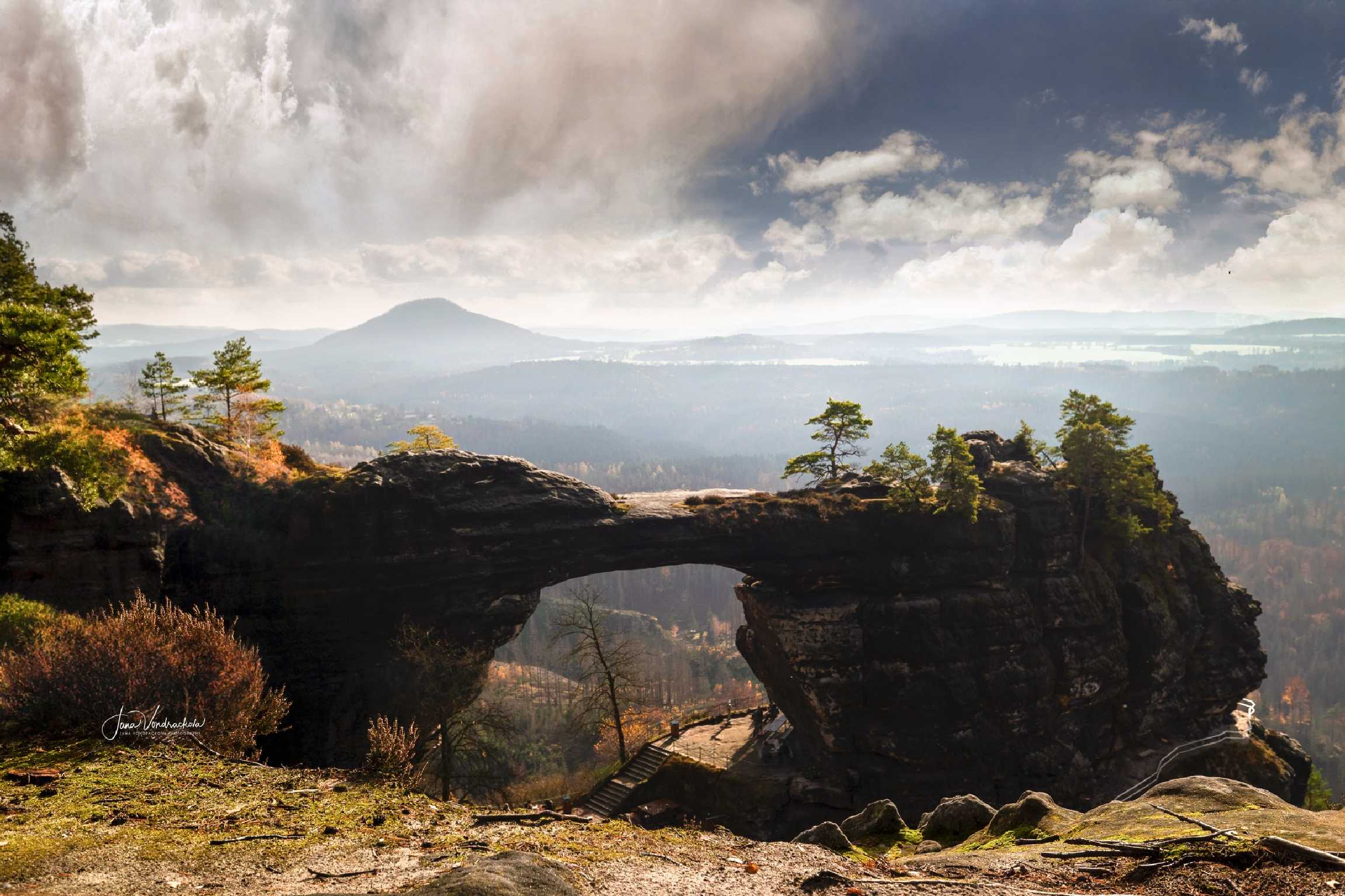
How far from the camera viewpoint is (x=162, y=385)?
39.6 m

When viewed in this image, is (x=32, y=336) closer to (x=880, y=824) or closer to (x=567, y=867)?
(x=567, y=867)

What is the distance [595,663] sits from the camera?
40438mm

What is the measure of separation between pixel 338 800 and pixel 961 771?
3468cm

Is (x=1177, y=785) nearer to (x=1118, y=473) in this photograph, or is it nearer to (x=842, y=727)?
(x=842, y=727)

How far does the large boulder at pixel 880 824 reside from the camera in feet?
56.9

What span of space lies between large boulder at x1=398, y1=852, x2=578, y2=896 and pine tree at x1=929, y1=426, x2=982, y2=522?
112 ft

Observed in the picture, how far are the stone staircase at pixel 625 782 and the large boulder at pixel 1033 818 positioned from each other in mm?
23468

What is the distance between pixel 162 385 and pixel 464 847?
1678 inches

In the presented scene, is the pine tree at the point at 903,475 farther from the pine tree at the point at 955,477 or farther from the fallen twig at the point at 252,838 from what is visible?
the fallen twig at the point at 252,838

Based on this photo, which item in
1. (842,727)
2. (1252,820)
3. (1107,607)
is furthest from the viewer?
(1107,607)

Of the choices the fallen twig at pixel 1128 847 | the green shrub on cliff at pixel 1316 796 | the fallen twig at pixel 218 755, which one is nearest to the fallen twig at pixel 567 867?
the fallen twig at pixel 218 755

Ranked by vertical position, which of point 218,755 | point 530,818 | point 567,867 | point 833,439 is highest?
point 833,439

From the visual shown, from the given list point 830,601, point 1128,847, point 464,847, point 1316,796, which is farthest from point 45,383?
point 1316,796

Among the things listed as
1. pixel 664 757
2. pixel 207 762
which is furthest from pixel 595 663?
pixel 207 762
